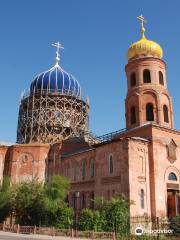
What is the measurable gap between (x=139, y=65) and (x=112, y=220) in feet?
46.1

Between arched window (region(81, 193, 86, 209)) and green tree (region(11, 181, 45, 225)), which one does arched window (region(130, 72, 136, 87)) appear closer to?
arched window (region(81, 193, 86, 209))

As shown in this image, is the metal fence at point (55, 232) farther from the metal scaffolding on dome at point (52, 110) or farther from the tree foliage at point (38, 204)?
the metal scaffolding on dome at point (52, 110)

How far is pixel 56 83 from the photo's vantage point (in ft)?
123

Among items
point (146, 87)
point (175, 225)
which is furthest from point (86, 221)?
point (146, 87)

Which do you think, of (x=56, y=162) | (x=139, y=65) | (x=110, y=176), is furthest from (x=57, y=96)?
(x=110, y=176)

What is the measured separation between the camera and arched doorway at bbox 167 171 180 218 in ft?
74.2

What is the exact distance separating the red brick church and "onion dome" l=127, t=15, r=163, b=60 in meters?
0.09

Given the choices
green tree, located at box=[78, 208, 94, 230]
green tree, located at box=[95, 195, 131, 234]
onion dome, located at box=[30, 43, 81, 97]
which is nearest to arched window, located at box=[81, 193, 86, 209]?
green tree, located at box=[95, 195, 131, 234]

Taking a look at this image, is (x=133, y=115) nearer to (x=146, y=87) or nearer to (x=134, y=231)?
(x=146, y=87)

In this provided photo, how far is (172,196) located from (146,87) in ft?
29.9

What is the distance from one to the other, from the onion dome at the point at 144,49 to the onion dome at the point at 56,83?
11.9 meters

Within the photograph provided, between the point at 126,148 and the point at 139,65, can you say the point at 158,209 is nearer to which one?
the point at 126,148

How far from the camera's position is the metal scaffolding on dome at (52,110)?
1385 inches

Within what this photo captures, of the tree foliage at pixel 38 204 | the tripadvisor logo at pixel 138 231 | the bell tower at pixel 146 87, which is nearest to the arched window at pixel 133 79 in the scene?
the bell tower at pixel 146 87
